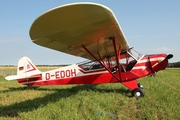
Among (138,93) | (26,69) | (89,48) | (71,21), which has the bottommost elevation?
(138,93)

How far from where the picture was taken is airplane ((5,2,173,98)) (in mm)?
3602

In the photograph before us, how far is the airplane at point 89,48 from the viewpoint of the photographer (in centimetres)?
360

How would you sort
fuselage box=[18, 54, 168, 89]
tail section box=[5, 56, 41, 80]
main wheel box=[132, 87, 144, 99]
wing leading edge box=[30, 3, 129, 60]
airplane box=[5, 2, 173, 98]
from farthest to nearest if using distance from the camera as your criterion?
tail section box=[5, 56, 41, 80], fuselage box=[18, 54, 168, 89], main wheel box=[132, 87, 144, 99], airplane box=[5, 2, 173, 98], wing leading edge box=[30, 3, 129, 60]

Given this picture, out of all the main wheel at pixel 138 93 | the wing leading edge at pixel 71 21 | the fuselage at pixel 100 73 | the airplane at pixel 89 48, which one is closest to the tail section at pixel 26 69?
the airplane at pixel 89 48

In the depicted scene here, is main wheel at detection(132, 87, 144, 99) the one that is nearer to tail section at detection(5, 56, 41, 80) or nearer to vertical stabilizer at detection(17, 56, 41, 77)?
tail section at detection(5, 56, 41, 80)

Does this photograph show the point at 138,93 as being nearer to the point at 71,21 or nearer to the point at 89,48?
the point at 89,48

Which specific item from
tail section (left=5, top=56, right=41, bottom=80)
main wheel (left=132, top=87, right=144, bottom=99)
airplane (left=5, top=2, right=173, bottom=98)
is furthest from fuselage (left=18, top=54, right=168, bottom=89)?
main wheel (left=132, top=87, right=144, bottom=99)

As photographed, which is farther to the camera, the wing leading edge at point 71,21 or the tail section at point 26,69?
the tail section at point 26,69

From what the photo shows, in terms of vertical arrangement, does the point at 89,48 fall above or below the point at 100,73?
above

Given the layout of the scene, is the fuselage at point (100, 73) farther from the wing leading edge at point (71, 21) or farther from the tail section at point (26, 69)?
the wing leading edge at point (71, 21)

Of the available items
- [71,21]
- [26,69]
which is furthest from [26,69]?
[71,21]

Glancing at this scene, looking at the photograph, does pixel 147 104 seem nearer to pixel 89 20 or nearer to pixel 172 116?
pixel 172 116

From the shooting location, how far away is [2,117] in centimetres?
451

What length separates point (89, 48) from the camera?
7332 millimetres
